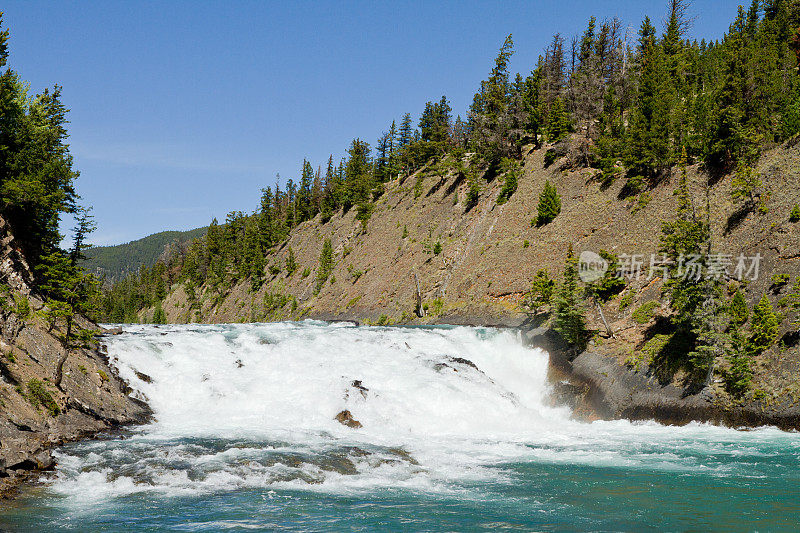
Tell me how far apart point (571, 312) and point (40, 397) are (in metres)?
26.3

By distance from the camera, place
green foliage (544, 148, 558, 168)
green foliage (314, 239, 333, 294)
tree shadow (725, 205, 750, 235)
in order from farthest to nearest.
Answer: green foliage (314, 239, 333, 294) < green foliage (544, 148, 558, 168) < tree shadow (725, 205, 750, 235)

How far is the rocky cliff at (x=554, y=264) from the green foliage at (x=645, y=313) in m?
0.09

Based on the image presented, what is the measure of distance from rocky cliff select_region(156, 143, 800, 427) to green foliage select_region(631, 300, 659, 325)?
0.09m

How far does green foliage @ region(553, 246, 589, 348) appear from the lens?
31.2 m

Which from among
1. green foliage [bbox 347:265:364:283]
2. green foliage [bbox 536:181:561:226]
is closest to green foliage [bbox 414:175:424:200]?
green foliage [bbox 347:265:364:283]

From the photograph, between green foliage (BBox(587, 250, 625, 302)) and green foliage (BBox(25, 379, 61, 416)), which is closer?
green foliage (BBox(25, 379, 61, 416))

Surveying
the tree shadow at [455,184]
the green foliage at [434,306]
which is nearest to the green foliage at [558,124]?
the tree shadow at [455,184]

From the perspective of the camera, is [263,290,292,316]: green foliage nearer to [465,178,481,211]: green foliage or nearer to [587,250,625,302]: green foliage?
[465,178,481,211]: green foliage

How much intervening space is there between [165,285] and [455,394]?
13519 centimetres

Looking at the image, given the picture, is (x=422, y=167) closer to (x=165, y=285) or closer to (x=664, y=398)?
(x=664, y=398)

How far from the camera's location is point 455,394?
26.6 meters

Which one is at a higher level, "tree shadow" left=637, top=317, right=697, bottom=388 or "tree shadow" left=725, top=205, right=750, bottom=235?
"tree shadow" left=725, top=205, right=750, bottom=235

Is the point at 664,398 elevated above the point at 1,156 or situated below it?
below

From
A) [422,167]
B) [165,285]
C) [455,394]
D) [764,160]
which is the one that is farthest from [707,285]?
[165,285]
